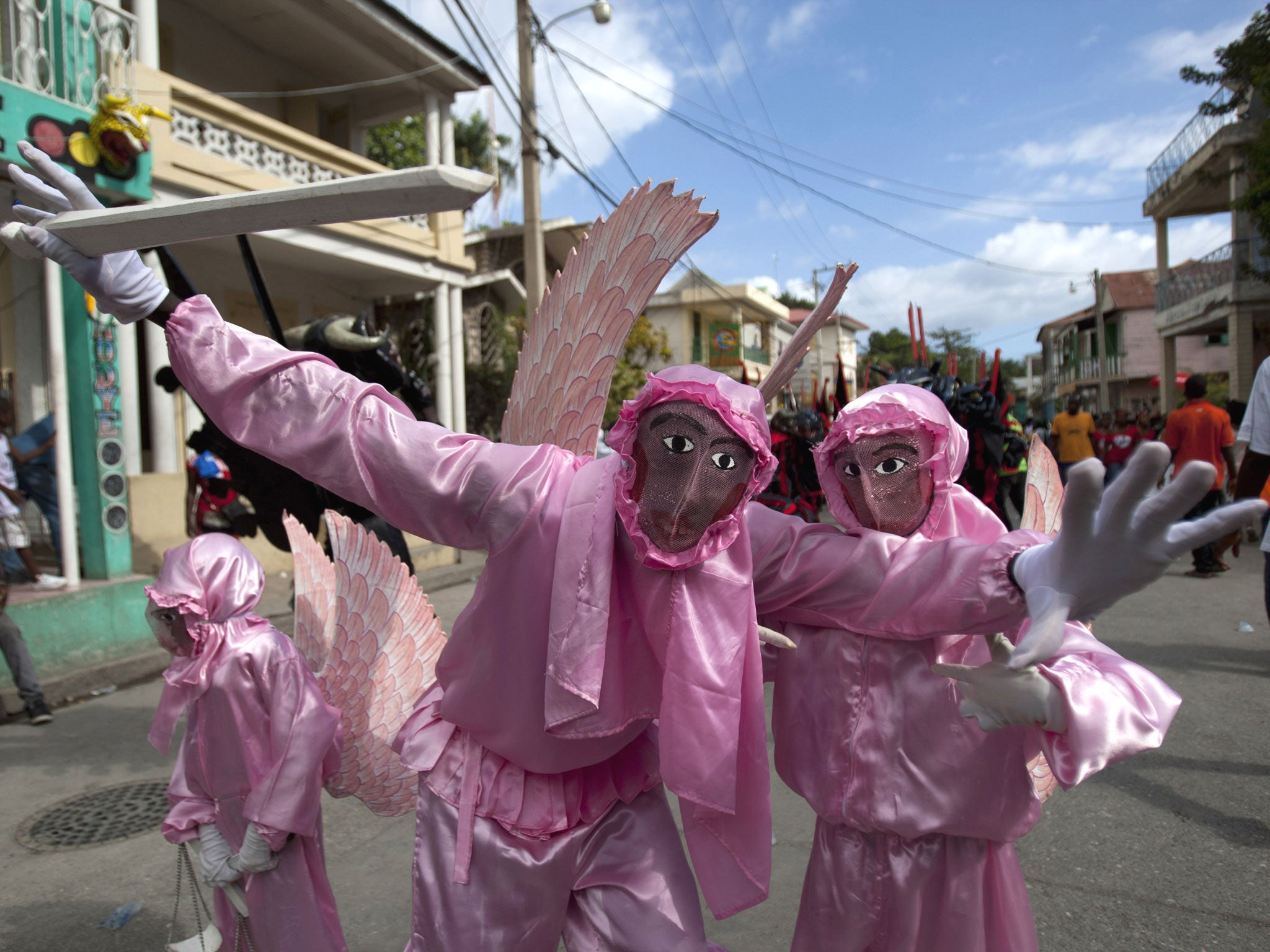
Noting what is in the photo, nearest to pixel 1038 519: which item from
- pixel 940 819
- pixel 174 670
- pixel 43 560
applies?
pixel 940 819

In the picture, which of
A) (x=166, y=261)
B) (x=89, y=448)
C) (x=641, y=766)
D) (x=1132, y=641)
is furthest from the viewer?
(x=89, y=448)

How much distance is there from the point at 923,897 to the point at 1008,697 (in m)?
0.52

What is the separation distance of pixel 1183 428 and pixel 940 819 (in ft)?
22.3

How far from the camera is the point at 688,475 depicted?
1.49 m

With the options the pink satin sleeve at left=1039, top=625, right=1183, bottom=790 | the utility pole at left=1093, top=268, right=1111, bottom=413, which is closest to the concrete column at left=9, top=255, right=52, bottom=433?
the pink satin sleeve at left=1039, top=625, right=1183, bottom=790

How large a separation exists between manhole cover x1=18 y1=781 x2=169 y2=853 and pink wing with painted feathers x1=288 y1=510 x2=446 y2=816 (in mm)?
1714

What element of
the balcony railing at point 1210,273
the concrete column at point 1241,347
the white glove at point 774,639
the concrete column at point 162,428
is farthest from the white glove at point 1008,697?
the concrete column at point 1241,347

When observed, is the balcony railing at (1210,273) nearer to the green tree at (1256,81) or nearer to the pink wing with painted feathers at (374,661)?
the green tree at (1256,81)

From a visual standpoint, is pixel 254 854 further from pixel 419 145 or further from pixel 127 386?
pixel 419 145

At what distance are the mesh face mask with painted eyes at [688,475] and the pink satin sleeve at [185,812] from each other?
1556mm

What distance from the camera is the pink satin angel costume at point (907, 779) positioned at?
Result: 68.3 inches

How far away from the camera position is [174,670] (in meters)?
2.31

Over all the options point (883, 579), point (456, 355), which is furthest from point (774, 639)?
point (456, 355)

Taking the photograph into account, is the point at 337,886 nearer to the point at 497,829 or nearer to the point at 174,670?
the point at 174,670
